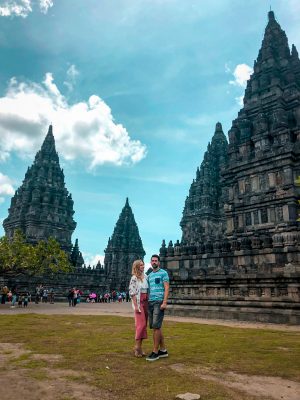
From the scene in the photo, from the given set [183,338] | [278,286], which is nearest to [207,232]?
[278,286]

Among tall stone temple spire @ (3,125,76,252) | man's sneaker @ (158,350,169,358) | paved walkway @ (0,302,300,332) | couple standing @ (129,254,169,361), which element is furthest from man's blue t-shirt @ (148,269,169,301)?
tall stone temple spire @ (3,125,76,252)

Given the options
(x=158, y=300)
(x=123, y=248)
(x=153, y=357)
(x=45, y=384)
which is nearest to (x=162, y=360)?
(x=153, y=357)

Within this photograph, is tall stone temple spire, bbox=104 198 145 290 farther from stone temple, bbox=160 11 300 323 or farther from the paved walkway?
the paved walkway

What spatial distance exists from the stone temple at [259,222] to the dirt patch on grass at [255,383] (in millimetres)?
11241

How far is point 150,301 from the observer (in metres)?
7.55

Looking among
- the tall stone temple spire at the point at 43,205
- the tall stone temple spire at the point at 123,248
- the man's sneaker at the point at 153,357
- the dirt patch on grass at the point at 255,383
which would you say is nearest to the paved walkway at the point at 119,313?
the man's sneaker at the point at 153,357

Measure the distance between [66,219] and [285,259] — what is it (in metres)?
51.5

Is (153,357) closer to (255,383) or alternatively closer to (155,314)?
(155,314)

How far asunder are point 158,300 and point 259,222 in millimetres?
24487

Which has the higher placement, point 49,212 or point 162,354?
point 49,212

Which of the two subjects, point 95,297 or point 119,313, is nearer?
point 119,313

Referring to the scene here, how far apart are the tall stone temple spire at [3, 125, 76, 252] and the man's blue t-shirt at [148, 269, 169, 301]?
55311 mm

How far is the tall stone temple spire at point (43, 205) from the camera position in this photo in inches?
2432

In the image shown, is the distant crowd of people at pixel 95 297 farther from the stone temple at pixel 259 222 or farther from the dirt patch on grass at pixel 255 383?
the dirt patch on grass at pixel 255 383
